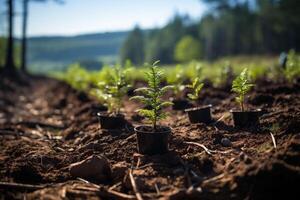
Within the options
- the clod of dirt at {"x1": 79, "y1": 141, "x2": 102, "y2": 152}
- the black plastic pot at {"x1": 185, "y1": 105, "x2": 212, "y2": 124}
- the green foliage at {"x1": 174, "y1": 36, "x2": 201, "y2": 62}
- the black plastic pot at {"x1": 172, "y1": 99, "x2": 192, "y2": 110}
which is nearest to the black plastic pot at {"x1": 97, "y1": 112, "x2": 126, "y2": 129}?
the clod of dirt at {"x1": 79, "y1": 141, "x2": 102, "y2": 152}

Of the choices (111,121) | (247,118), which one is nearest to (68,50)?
(111,121)

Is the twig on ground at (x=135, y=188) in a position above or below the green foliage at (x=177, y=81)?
below

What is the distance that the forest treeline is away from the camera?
1880 inches

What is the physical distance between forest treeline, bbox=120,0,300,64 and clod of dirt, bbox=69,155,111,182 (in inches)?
1509

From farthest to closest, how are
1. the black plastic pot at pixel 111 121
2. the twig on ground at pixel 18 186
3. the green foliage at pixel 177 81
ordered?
the green foliage at pixel 177 81 → the black plastic pot at pixel 111 121 → the twig on ground at pixel 18 186

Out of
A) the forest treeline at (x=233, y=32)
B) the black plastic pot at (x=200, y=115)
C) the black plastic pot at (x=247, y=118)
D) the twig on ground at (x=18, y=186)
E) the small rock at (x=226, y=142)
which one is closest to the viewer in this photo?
the twig on ground at (x=18, y=186)

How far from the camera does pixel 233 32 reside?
6012cm

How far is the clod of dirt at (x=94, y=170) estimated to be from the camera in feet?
12.2

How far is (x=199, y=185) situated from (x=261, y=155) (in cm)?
80

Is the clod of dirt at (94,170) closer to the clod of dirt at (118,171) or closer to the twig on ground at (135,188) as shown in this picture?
the clod of dirt at (118,171)

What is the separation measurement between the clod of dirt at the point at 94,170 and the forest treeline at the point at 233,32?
38.3m

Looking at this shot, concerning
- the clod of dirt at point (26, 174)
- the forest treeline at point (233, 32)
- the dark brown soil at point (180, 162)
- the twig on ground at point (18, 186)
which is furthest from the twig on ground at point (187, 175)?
the forest treeline at point (233, 32)

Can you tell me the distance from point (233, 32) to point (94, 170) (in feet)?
195

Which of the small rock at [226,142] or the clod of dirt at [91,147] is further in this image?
the clod of dirt at [91,147]
